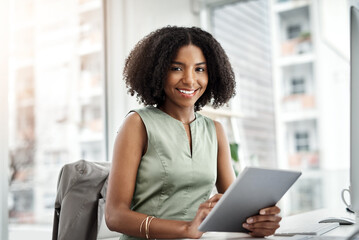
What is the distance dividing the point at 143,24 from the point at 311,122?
1907 mm

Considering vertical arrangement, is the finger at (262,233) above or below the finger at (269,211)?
below

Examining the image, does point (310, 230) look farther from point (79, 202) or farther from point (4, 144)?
point (4, 144)

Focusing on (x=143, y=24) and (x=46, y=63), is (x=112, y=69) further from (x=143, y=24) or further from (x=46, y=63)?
(x=46, y=63)

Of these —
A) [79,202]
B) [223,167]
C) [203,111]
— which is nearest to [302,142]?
[203,111]

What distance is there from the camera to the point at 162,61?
4.76ft

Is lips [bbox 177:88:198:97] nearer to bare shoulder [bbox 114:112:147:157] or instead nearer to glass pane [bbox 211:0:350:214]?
bare shoulder [bbox 114:112:147:157]

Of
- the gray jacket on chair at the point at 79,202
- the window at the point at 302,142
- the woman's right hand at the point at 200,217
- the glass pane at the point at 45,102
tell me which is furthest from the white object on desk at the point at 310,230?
the window at the point at 302,142

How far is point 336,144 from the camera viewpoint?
3.64 metres

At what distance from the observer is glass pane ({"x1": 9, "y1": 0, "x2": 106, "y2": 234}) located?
3.08 meters

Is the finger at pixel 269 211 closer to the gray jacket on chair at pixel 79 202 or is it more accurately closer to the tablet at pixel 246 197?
the tablet at pixel 246 197

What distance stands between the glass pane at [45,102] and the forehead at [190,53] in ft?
5.23

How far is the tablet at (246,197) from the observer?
918 mm

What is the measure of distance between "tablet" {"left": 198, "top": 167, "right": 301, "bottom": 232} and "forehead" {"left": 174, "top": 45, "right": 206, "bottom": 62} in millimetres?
589

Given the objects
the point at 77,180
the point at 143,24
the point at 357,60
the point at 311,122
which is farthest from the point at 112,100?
the point at 311,122
